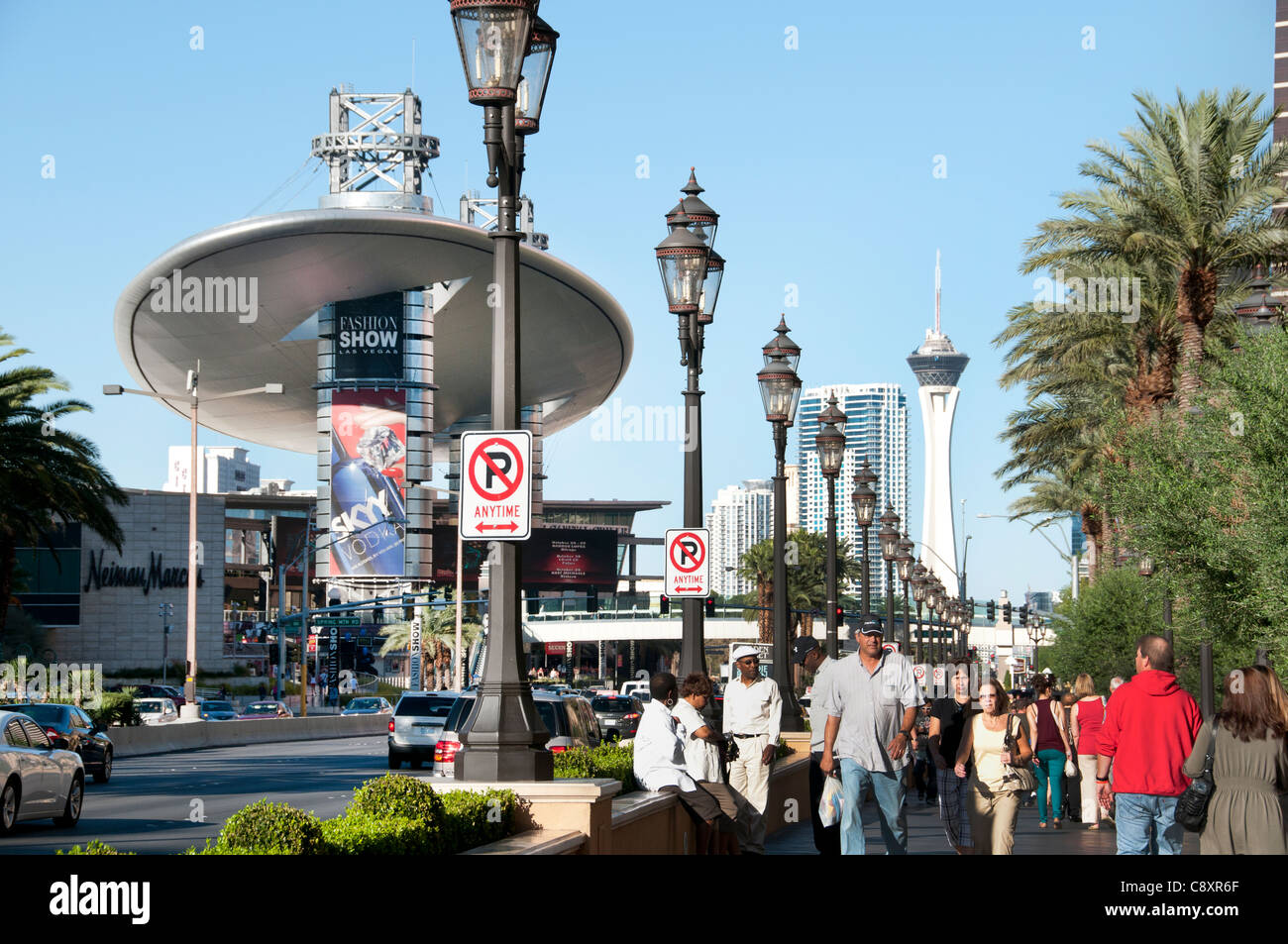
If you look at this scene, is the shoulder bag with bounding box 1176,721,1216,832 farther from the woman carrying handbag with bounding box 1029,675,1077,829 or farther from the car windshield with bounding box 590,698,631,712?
the car windshield with bounding box 590,698,631,712

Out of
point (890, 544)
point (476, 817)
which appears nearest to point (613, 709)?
point (890, 544)

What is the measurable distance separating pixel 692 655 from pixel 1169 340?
64.1ft

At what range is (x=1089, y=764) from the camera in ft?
63.7

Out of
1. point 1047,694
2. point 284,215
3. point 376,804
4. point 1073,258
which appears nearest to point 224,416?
point 284,215

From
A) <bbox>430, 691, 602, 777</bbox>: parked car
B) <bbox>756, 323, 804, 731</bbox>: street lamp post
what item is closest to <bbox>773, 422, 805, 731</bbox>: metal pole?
<bbox>756, 323, 804, 731</bbox>: street lamp post

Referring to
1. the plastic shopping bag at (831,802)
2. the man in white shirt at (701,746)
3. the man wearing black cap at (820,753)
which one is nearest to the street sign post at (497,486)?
the man in white shirt at (701,746)

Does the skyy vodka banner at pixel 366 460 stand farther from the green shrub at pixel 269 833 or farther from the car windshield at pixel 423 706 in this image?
the green shrub at pixel 269 833

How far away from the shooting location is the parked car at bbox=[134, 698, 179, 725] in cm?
5944

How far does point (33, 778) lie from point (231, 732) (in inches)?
1257

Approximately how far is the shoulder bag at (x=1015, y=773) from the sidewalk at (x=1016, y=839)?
2.04 meters

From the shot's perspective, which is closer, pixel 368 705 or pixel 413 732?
pixel 413 732

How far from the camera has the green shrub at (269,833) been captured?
7680mm

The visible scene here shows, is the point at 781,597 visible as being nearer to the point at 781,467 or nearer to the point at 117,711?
the point at 781,467

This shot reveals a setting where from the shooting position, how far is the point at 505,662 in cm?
1054
